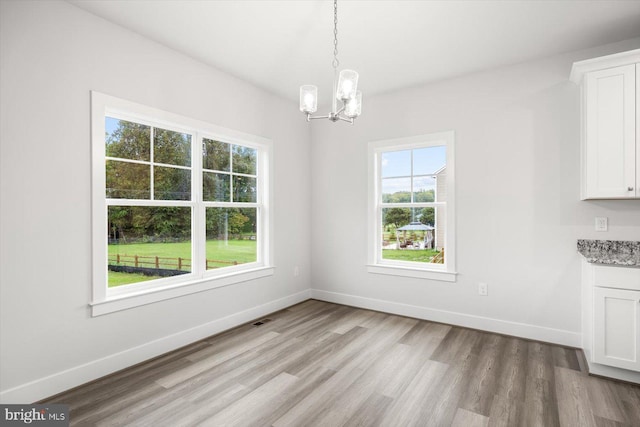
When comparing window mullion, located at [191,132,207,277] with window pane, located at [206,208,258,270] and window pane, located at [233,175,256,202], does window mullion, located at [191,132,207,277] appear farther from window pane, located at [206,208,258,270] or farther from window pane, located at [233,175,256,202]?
window pane, located at [233,175,256,202]

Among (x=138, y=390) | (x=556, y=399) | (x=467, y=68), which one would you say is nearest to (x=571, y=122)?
(x=467, y=68)

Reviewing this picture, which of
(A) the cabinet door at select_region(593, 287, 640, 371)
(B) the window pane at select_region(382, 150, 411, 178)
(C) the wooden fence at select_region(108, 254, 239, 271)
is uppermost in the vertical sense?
(B) the window pane at select_region(382, 150, 411, 178)

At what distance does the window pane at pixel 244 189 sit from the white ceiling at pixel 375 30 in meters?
1.17

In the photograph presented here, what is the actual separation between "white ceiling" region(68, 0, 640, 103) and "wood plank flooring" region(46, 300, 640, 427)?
9.10 feet

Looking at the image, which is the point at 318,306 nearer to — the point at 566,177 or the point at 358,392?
the point at 358,392

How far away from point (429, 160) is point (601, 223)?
67.5 inches

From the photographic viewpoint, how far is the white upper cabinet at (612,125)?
2.53 meters

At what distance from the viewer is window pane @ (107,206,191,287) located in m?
2.72

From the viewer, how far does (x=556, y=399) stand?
2.23m

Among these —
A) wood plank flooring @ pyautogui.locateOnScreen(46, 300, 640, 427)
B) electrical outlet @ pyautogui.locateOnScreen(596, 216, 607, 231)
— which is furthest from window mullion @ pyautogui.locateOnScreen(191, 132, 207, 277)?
electrical outlet @ pyautogui.locateOnScreen(596, 216, 607, 231)

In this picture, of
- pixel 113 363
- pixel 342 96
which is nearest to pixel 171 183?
pixel 113 363

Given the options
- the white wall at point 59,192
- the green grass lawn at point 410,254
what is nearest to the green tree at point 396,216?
the green grass lawn at point 410,254

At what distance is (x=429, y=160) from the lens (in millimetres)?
3902

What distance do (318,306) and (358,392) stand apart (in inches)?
82.5
